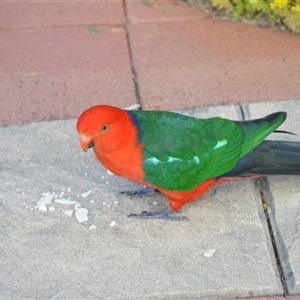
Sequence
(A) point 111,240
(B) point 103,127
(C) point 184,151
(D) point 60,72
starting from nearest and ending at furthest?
(B) point 103,127
(C) point 184,151
(A) point 111,240
(D) point 60,72

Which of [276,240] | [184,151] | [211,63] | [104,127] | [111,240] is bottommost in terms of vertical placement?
[111,240]

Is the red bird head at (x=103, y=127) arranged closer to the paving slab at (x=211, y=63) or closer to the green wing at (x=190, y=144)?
the green wing at (x=190, y=144)

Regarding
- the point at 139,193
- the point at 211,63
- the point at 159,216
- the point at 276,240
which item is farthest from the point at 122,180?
the point at 211,63

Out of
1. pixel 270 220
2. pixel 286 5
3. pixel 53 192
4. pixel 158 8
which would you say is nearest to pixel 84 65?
pixel 158 8

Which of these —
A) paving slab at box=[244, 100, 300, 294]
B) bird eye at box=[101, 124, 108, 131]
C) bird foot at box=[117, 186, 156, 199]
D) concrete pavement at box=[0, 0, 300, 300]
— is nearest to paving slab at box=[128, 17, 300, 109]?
concrete pavement at box=[0, 0, 300, 300]

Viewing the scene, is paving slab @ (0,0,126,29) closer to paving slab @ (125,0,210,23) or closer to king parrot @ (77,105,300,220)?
paving slab @ (125,0,210,23)

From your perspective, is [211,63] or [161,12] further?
[161,12]

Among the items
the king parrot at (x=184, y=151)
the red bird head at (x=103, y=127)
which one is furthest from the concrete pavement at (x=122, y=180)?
the red bird head at (x=103, y=127)

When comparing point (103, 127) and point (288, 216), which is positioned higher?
point (103, 127)

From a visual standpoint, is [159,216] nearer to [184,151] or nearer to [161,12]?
[184,151]
